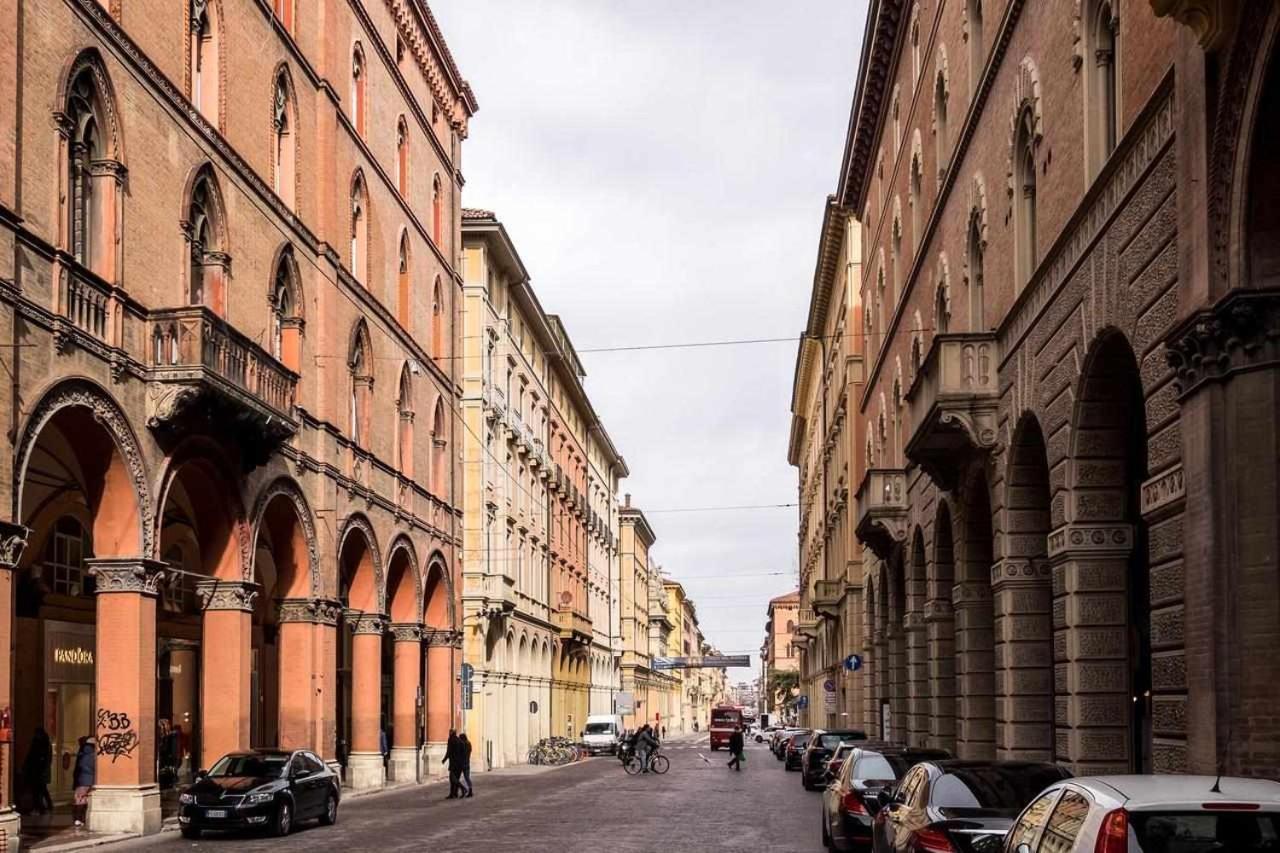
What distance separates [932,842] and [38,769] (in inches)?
790

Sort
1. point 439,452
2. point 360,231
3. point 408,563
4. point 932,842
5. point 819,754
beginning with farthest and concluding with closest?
point 439,452, point 408,563, point 360,231, point 819,754, point 932,842

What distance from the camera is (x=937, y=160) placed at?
30797 millimetres

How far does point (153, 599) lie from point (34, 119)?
24.0 ft

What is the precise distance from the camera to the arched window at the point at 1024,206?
2159cm

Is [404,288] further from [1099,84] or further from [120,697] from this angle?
[1099,84]

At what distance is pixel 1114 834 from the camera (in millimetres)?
7355

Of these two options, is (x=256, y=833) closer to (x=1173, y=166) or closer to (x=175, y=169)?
(x=175, y=169)

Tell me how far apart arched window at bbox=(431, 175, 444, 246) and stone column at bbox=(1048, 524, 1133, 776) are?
31.8m

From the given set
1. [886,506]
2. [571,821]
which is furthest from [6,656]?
[886,506]

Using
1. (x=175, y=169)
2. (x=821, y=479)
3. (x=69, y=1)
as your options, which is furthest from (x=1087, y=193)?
(x=821, y=479)

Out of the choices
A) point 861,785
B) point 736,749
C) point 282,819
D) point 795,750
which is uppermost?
point 861,785

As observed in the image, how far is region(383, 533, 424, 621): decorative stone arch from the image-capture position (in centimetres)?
4138

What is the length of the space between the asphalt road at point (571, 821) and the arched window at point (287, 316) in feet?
29.8

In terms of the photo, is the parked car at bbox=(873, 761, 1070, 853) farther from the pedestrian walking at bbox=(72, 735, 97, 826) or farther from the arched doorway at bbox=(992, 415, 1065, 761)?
the pedestrian walking at bbox=(72, 735, 97, 826)
